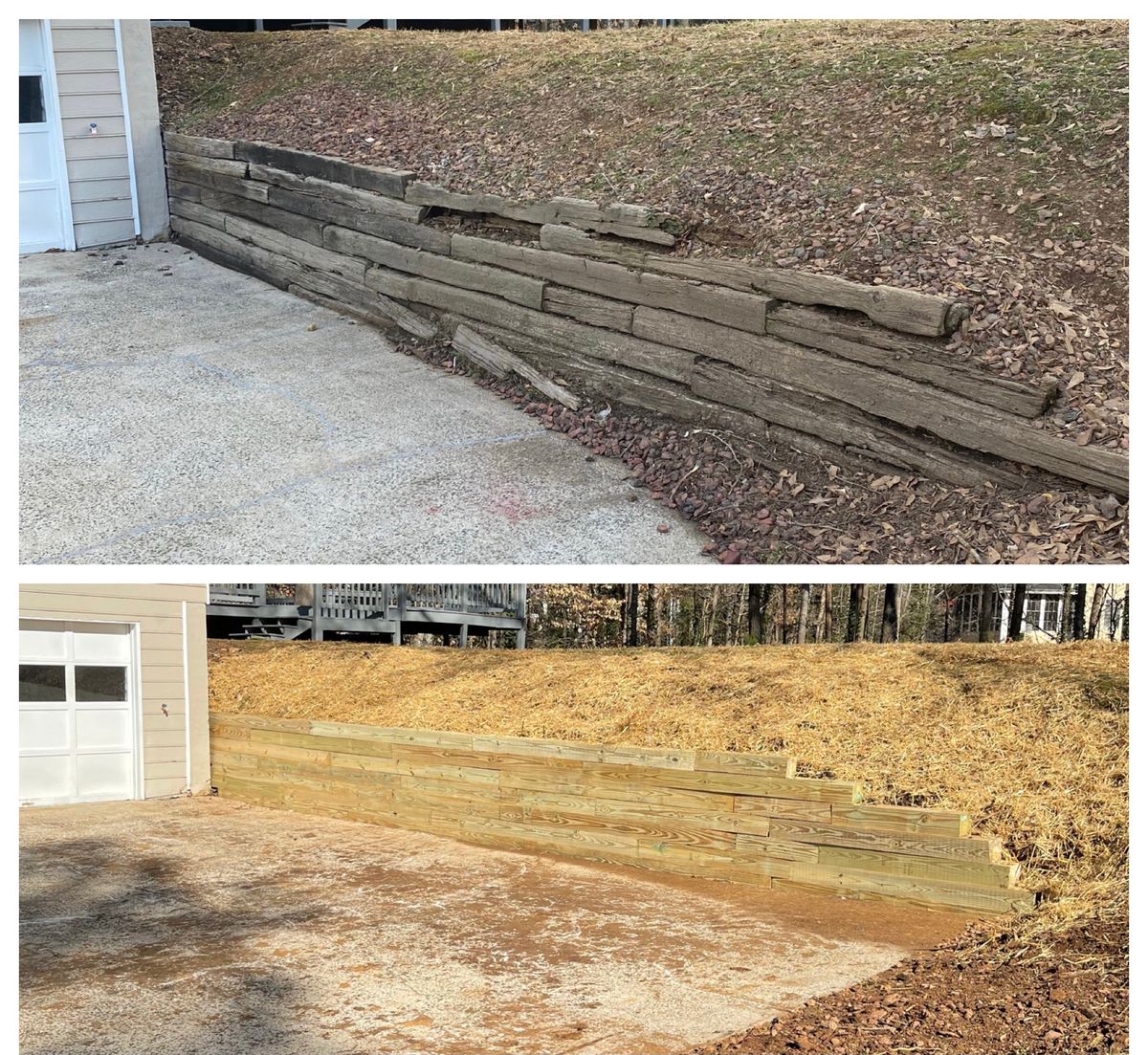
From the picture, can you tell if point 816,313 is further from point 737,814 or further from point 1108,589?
point 1108,589

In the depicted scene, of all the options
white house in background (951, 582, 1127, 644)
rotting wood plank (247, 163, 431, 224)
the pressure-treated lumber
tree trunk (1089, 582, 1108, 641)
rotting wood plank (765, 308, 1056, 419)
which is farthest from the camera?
white house in background (951, 582, 1127, 644)

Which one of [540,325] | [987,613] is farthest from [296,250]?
[987,613]

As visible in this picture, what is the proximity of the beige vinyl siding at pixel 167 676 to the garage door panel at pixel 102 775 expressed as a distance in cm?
19

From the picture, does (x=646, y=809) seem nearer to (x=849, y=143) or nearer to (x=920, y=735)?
(x=920, y=735)

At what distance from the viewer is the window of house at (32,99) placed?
994cm

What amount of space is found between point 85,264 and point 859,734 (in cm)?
802

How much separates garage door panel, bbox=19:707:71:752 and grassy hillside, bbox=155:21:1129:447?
5.02 meters

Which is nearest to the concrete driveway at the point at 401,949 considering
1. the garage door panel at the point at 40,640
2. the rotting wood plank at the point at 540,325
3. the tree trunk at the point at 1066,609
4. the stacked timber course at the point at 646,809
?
the stacked timber course at the point at 646,809

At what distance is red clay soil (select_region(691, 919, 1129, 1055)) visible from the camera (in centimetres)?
348

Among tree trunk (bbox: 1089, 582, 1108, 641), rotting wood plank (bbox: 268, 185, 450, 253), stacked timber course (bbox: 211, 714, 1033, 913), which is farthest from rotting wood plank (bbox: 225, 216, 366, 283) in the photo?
tree trunk (bbox: 1089, 582, 1108, 641)

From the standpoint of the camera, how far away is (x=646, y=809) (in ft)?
20.2

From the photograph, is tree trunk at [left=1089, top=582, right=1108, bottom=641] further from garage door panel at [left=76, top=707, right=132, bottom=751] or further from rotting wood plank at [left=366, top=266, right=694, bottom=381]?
garage door panel at [left=76, top=707, right=132, bottom=751]

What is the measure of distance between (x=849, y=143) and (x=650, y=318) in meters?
1.68

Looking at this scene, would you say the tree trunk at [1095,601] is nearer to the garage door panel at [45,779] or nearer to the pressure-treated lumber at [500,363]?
the pressure-treated lumber at [500,363]
